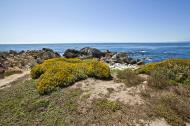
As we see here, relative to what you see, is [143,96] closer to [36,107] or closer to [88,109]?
[88,109]

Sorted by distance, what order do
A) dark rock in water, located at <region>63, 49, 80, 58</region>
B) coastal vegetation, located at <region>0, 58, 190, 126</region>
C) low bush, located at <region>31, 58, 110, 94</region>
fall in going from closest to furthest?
coastal vegetation, located at <region>0, 58, 190, 126</region> < low bush, located at <region>31, 58, 110, 94</region> < dark rock in water, located at <region>63, 49, 80, 58</region>

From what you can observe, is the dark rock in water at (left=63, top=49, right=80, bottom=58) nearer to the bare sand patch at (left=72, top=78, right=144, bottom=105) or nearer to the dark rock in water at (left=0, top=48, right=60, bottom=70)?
the dark rock in water at (left=0, top=48, right=60, bottom=70)

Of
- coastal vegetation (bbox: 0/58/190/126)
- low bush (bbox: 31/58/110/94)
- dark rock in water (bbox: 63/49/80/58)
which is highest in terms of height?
low bush (bbox: 31/58/110/94)

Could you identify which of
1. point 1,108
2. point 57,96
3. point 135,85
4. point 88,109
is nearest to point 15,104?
point 1,108

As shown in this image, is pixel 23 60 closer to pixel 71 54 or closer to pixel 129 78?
pixel 71 54

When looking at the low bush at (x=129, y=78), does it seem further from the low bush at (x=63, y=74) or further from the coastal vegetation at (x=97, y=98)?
the low bush at (x=63, y=74)

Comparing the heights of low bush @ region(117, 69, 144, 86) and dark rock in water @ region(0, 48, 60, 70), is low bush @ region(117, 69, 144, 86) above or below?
above

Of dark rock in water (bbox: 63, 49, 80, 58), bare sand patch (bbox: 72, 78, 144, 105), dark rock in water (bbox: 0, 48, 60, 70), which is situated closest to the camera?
bare sand patch (bbox: 72, 78, 144, 105)

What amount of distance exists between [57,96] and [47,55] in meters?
28.4

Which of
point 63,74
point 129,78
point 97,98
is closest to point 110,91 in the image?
point 97,98

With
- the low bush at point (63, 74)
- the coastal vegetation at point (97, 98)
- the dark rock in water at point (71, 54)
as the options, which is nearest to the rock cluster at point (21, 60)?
the dark rock in water at point (71, 54)

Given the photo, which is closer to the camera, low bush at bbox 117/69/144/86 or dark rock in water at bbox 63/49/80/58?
low bush at bbox 117/69/144/86

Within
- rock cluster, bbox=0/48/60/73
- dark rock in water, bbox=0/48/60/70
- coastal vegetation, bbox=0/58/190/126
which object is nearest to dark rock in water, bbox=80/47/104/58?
dark rock in water, bbox=0/48/60/70

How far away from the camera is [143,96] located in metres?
8.59
